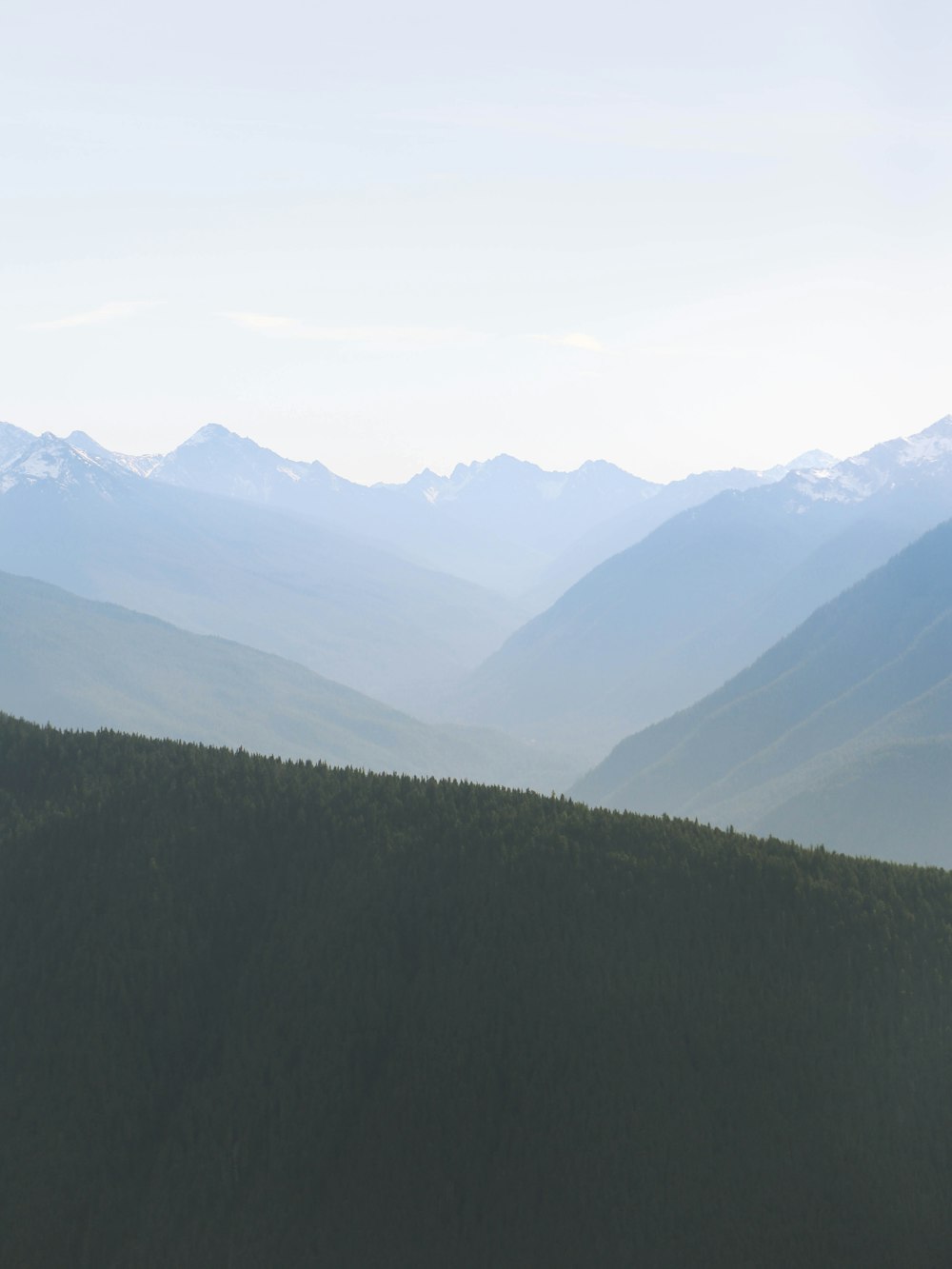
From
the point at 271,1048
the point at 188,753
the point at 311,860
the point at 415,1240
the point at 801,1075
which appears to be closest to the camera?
the point at 415,1240

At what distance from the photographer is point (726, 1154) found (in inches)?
3275

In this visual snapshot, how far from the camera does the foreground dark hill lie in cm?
8169

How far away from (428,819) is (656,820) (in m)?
21.8

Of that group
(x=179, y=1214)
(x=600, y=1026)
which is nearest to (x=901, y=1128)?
(x=600, y=1026)

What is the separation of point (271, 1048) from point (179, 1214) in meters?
13.3

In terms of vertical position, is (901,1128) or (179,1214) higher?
(901,1128)

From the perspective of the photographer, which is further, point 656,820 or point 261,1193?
point 656,820

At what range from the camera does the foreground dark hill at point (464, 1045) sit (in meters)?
81.7

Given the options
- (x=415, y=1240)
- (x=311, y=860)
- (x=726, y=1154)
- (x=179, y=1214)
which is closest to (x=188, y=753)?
(x=311, y=860)

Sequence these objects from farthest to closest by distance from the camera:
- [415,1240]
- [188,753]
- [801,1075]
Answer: [188,753] → [801,1075] → [415,1240]

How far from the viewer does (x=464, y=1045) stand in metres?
90.6

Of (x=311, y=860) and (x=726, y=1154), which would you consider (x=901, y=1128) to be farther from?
(x=311, y=860)

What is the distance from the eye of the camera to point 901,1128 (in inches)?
3319

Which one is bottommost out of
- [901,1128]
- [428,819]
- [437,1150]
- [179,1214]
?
[179,1214]
